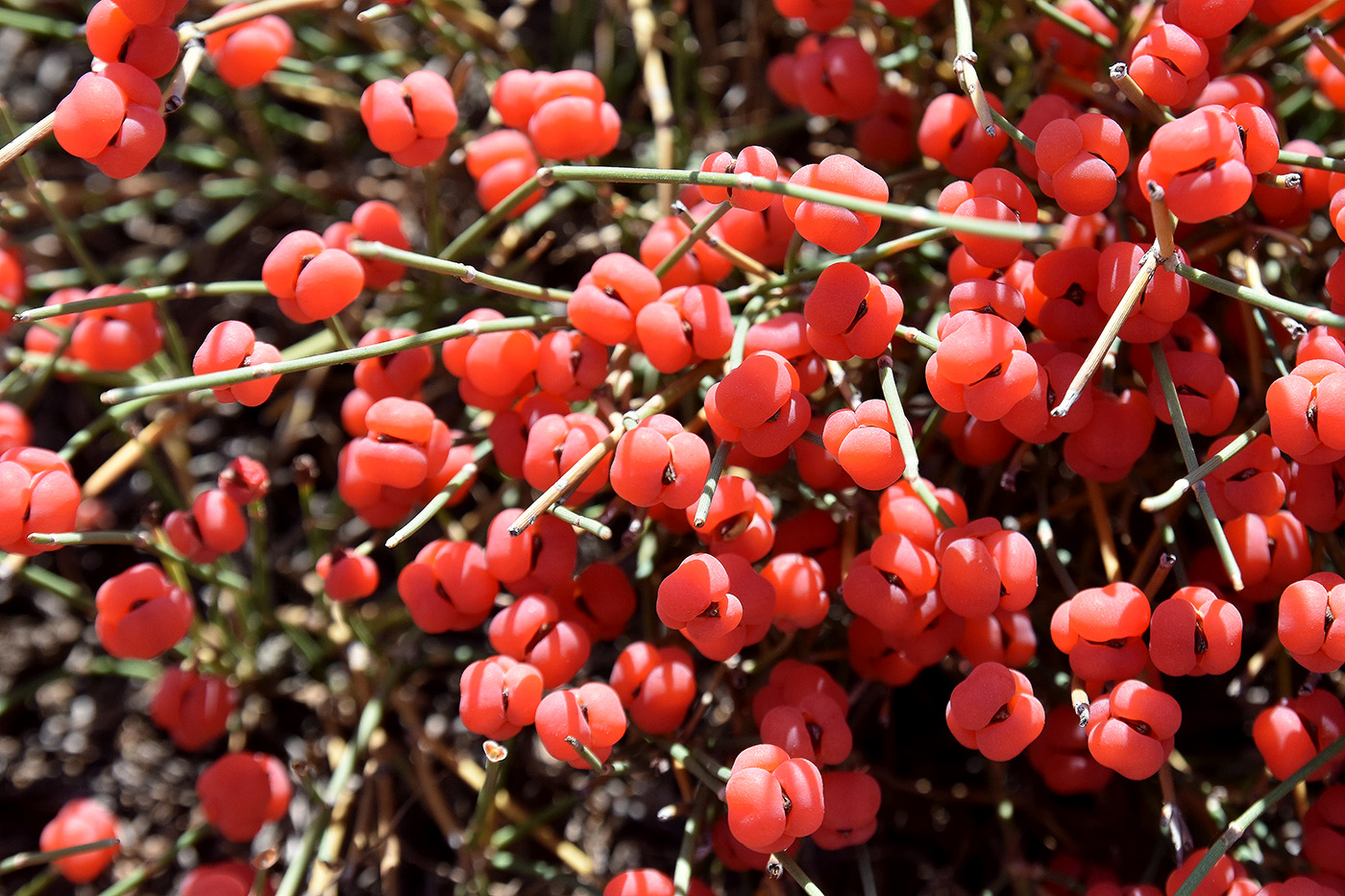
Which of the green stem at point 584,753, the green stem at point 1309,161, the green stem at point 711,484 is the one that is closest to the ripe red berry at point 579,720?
the green stem at point 584,753

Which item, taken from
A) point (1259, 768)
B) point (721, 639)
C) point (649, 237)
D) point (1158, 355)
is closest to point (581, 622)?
point (721, 639)

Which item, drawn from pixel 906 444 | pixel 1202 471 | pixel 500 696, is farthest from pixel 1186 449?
pixel 500 696

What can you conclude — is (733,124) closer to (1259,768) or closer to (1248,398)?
(1248,398)

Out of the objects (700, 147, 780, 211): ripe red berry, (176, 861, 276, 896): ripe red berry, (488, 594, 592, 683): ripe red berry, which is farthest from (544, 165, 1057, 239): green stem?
(176, 861, 276, 896): ripe red berry

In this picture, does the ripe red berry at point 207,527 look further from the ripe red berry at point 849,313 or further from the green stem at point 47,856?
the ripe red berry at point 849,313

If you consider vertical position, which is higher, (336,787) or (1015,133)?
(1015,133)

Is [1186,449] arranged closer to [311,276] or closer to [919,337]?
[919,337]
